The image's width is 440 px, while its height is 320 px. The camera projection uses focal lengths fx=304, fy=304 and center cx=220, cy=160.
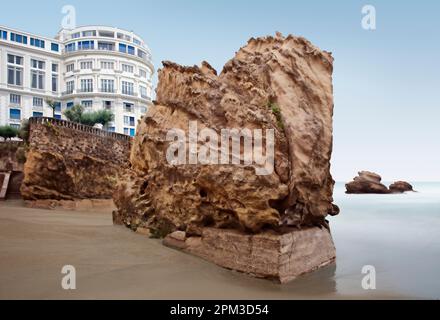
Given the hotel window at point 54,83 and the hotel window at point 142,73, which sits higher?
the hotel window at point 142,73

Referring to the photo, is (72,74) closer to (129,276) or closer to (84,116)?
(84,116)

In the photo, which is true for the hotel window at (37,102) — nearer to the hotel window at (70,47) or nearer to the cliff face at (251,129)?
the hotel window at (70,47)

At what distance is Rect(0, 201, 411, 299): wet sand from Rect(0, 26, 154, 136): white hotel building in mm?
38350

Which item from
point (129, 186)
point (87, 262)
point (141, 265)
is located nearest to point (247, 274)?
point (141, 265)

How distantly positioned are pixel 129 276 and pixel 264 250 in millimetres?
2466

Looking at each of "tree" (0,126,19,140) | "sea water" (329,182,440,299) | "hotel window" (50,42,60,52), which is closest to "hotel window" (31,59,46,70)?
"hotel window" (50,42,60,52)

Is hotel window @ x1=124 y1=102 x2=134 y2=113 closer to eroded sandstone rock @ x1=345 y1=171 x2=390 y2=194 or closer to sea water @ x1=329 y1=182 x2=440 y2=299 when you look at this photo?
eroded sandstone rock @ x1=345 y1=171 x2=390 y2=194

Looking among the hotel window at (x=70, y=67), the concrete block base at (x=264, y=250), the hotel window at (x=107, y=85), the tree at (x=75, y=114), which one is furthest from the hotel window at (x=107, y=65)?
the concrete block base at (x=264, y=250)

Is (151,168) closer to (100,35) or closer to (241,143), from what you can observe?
(241,143)

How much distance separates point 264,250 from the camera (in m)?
5.65

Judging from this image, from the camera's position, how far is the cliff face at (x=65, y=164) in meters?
17.5

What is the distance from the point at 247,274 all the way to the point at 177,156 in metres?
3.18

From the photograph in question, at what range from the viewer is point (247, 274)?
5781 millimetres

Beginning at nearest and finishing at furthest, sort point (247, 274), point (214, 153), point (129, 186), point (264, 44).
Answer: point (247, 274), point (214, 153), point (264, 44), point (129, 186)
